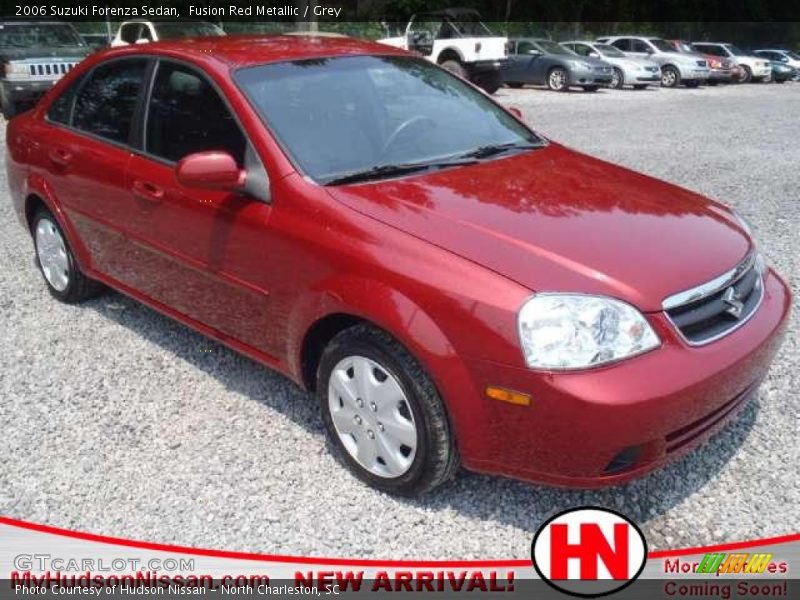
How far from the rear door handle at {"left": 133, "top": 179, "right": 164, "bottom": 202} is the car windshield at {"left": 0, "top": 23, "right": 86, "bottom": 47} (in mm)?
10604

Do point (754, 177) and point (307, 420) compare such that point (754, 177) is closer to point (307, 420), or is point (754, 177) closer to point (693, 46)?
point (307, 420)

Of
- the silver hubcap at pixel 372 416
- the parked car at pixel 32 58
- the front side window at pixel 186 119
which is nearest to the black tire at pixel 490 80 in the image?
the parked car at pixel 32 58

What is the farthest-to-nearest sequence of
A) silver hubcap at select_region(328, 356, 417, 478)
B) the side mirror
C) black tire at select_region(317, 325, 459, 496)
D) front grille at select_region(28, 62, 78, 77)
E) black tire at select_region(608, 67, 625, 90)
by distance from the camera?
black tire at select_region(608, 67, 625, 90), front grille at select_region(28, 62, 78, 77), the side mirror, silver hubcap at select_region(328, 356, 417, 478), black tire at select_region(317, 325, 459, 496)

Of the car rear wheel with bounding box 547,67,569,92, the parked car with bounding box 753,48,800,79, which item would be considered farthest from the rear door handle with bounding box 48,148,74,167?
the parked car with bounding box 753,48,800,79

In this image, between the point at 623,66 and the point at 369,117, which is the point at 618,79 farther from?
the point at 369,117

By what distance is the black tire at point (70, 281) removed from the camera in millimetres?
4641

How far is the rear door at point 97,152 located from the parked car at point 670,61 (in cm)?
2218

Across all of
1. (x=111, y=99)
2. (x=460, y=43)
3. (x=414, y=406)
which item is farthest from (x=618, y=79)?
(x=414, y=406)

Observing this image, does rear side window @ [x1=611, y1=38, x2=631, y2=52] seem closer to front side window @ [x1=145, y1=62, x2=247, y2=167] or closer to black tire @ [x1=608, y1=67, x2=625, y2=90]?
black tire @ [x1=608, y1=67, x2=625, y2=90]

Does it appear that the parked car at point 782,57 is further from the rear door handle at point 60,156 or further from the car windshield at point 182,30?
the rear door handle at point 60,156

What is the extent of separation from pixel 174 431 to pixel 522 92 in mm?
18787

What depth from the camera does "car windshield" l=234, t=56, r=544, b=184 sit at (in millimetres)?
3221

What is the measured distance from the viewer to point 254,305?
3.26m

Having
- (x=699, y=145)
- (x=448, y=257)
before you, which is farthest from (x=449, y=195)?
(x=699, y=145)
